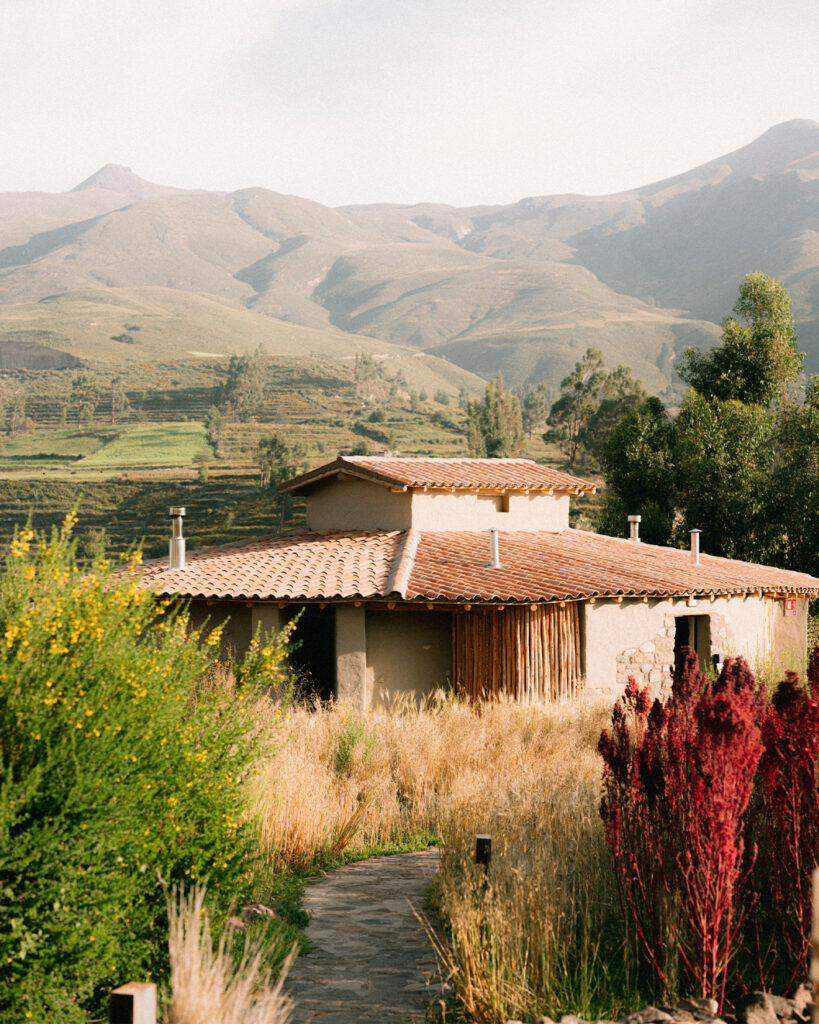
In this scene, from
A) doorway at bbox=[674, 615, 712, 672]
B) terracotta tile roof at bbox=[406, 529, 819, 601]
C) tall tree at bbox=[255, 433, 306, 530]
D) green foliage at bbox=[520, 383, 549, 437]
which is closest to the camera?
terracotta tile roof at bbox=[406, 529, 819, 601]

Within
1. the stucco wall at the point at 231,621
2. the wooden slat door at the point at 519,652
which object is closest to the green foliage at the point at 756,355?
the wooden slat door at the point at 519,652

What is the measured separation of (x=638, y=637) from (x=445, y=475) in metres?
5.05

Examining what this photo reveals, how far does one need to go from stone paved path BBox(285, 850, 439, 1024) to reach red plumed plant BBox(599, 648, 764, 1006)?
4.12ft

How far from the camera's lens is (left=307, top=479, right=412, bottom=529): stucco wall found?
18781 millimetres

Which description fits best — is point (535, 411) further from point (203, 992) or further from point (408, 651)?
point (203, 992)

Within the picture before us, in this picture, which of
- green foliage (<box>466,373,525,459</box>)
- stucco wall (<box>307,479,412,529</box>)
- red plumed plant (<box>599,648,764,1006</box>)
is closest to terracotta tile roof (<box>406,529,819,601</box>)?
stucco wall (<box>307,479,412,529</box>)

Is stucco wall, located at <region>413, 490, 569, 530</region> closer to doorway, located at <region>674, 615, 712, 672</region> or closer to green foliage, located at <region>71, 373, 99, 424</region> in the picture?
doorway, located at <region>674, 615, 712, 672</region>

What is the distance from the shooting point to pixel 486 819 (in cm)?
695

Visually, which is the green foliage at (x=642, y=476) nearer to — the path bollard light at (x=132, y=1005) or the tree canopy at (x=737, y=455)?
the tree canopy at (x=737, y=455)

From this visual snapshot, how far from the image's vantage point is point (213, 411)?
79.2 meters

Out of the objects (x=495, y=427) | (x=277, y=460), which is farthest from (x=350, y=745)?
(x=277, y=460)

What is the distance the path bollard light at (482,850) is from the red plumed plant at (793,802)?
1608mm

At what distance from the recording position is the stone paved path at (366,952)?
5.10 metres

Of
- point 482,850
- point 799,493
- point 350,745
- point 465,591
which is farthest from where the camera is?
point 799,493
